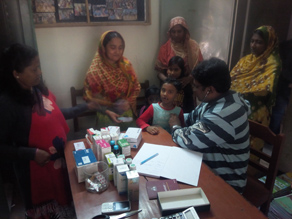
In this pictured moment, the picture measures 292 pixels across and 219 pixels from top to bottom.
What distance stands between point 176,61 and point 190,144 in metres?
1.04

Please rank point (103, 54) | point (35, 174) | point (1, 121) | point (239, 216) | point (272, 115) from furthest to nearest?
point (272, 115) → point (103, 54) → point (35, 174) → point (1, 121) → point (239, 216)

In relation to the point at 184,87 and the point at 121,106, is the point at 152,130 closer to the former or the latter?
the point at 121,106

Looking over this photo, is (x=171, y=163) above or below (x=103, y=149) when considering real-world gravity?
below

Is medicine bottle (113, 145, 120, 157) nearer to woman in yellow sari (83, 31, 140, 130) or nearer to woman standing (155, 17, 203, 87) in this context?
woman in yellow sari (83, 31, 140, 130)

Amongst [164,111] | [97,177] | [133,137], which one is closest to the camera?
[97,177]

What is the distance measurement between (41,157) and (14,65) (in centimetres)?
46

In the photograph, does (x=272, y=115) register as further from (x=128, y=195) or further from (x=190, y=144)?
(x=128, y=195)

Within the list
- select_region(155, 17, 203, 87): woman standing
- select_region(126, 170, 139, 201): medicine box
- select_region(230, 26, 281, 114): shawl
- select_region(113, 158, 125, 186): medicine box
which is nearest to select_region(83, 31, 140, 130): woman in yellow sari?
select_region(155, 17, 203, 87): woman standing

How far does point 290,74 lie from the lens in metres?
1.78

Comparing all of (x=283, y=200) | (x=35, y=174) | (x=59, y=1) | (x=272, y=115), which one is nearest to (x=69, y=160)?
(x=35, y=174)

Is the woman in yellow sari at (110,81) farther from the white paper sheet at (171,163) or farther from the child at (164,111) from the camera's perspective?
the white paper sheet at (171,163)

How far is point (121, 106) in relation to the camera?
1.74 meters

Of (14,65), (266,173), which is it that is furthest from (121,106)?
(266,173)

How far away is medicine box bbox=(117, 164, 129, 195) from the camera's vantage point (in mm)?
848
